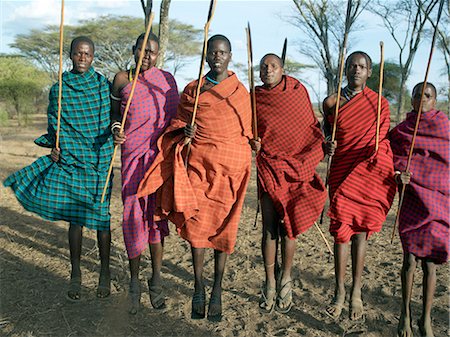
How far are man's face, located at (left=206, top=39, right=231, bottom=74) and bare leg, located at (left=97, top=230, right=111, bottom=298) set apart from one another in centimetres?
169

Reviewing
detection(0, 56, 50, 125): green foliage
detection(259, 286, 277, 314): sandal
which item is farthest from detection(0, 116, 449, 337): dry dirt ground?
detection(0, 56, 50, 125): green foliage

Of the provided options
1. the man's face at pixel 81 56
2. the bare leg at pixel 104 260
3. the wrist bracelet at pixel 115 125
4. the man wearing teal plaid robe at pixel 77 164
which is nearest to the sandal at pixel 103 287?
the bare leg at pixel 104 260

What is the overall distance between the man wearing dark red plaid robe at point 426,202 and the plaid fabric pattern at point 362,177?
16cm

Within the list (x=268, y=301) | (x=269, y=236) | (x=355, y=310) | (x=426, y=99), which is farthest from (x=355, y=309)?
(x=426, y=99)

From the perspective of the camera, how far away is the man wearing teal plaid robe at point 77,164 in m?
3.87

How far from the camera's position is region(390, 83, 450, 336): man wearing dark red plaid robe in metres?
3.38

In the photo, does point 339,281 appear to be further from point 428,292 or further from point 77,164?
point 77,164

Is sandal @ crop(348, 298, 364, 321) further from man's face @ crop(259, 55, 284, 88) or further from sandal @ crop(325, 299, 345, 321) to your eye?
man's face @ crop(259, 55, 284, 88)

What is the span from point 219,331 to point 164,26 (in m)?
4.43

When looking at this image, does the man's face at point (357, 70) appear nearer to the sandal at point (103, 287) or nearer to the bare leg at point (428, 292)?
the bare leg at point (428, 292)

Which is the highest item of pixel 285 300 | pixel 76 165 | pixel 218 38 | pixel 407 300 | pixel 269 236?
pixel 218 38

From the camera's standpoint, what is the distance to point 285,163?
372cm

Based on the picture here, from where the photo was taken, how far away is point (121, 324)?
3.69 meters

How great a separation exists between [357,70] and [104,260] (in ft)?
8.67
